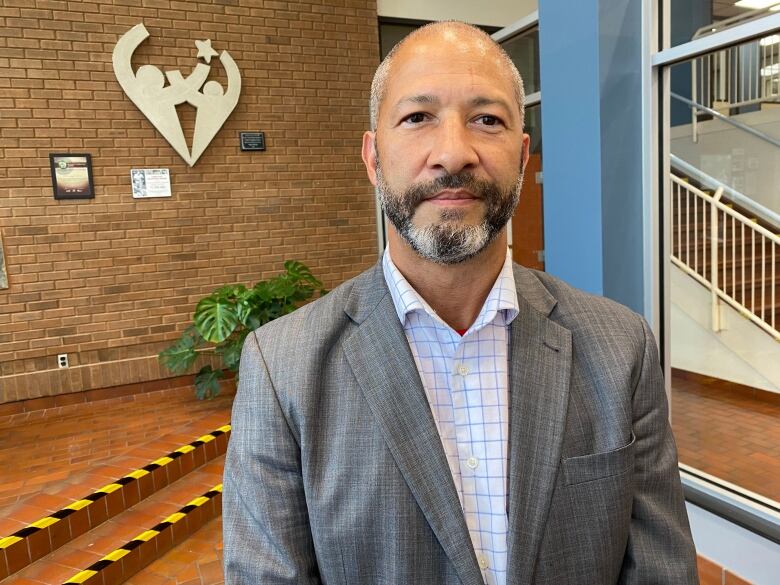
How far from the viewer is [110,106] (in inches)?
208

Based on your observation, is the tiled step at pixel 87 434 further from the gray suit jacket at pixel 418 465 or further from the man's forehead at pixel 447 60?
the man's forehead at pixel 447 60

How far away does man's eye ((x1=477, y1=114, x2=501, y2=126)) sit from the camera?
104 cm

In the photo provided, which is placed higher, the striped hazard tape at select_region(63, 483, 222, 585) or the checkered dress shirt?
the checkered dress shirt

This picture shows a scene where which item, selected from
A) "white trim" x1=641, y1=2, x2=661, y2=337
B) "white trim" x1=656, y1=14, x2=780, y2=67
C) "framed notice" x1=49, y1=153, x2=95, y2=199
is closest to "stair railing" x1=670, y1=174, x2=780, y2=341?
"white trim" x1=641, y1=2, x2=661, y2=337

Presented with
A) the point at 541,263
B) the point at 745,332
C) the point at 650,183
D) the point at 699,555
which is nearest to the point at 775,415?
the point at 745,332

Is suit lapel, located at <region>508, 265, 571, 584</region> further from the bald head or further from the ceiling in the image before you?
the ceiling

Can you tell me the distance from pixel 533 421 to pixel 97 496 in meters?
3.19

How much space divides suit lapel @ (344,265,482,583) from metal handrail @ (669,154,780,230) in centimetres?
221

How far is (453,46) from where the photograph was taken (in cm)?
105

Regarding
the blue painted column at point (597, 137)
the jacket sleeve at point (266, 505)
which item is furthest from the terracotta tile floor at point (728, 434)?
the jacket sleeve at point (266, 505)

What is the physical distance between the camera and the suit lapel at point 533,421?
0.99 meters

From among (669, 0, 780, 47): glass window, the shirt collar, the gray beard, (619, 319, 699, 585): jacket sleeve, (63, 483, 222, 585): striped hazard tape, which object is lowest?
(63, 483, 222, 585): striped hazard tape

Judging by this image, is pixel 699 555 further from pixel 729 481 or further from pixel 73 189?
pixel 73 189

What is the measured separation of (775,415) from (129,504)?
11.4ft
